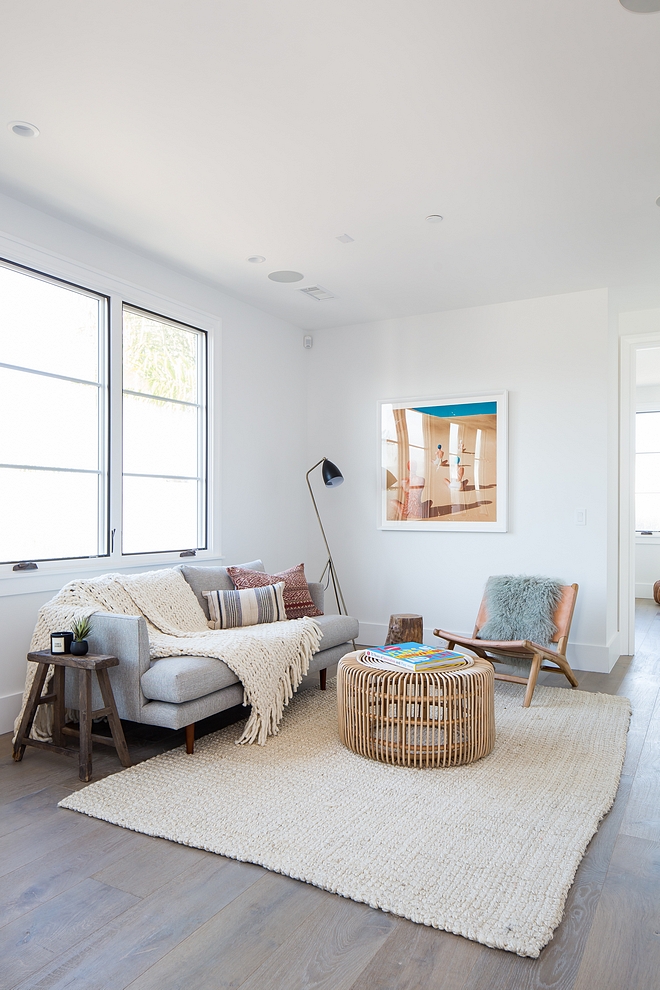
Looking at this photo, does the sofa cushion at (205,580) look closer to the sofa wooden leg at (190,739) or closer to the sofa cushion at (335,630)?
the sofa cushion at (335,630)

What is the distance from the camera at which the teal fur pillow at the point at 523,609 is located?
428cm

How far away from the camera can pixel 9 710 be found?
11.1 ft

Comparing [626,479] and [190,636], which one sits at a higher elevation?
[626,479]

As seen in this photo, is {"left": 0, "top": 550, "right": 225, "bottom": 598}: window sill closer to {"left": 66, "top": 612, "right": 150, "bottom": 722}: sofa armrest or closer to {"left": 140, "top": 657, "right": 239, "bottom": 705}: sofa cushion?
{"left": 66, "top": 612, "right": 150, "bottom": 722}: sofa armrest

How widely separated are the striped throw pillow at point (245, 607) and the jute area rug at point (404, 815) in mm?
673

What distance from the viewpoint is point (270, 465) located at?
5.39 meters

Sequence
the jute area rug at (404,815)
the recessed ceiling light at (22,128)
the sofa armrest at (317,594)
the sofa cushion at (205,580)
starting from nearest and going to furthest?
the jute area rug at (404,815) < the recessed ceiling light at (22,128) < the sofa cushion at (205,580) < the sofa armrest at (317,594)

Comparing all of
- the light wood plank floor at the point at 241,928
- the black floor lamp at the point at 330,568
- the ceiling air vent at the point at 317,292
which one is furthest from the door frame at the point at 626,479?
the light wood plank floor at the point at 241,928

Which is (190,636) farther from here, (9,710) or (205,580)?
(9,710)

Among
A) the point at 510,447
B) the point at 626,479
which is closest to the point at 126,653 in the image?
the point at 510,447

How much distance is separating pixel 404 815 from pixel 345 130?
8.70ft

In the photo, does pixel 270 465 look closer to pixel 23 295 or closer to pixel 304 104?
pixel 23 295

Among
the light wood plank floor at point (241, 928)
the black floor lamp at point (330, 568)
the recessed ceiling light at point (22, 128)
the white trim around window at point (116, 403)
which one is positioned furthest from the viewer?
the black floor lamp at point (330, 568)

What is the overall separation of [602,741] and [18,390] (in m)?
3.36
